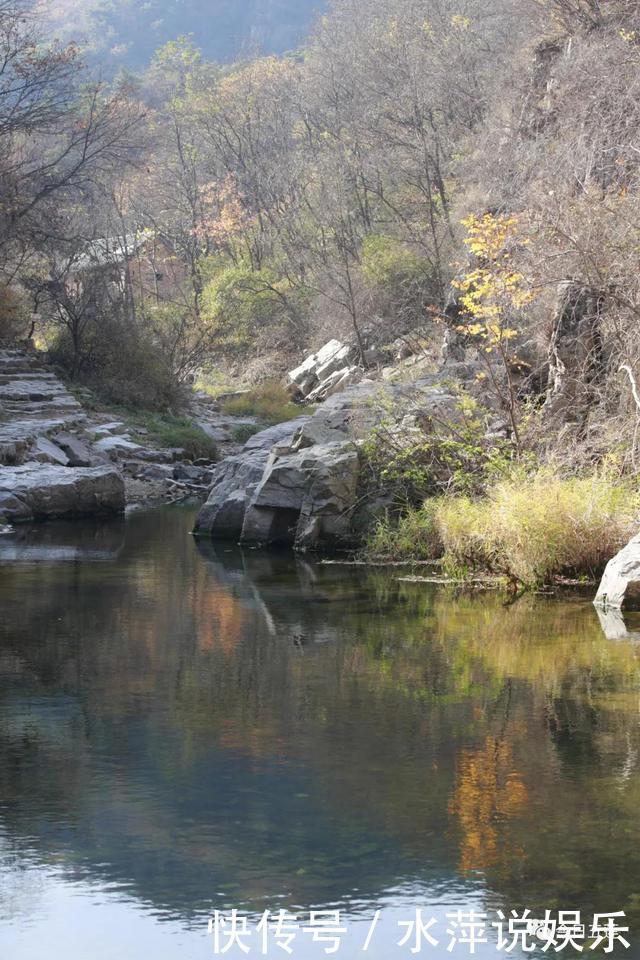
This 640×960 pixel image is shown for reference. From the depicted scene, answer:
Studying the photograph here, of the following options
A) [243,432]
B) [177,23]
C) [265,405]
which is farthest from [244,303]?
[177,23]

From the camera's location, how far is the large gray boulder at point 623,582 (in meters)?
10.9

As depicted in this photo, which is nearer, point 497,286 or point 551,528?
point 551,528

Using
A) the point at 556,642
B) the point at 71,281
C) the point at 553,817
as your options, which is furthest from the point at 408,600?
the point at 71,281

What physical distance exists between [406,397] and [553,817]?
10699 mm

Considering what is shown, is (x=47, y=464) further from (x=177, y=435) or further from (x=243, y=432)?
(x=243, y=432)

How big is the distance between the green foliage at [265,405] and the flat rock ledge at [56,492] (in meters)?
Result: 11.9

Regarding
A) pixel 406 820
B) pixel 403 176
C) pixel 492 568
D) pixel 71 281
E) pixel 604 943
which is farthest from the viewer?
pixel 403 176

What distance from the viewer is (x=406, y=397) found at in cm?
1612

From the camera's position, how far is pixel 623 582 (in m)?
10.9

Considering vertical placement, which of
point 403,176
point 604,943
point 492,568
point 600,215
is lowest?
point 604,943

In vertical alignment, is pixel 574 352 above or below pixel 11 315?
below

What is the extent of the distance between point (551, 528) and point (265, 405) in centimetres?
2356

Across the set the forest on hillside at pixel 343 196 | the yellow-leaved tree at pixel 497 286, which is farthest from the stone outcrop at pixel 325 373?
the yellow-leaved tree at pixel 497 286

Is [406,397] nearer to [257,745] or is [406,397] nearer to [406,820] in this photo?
[257,745]
